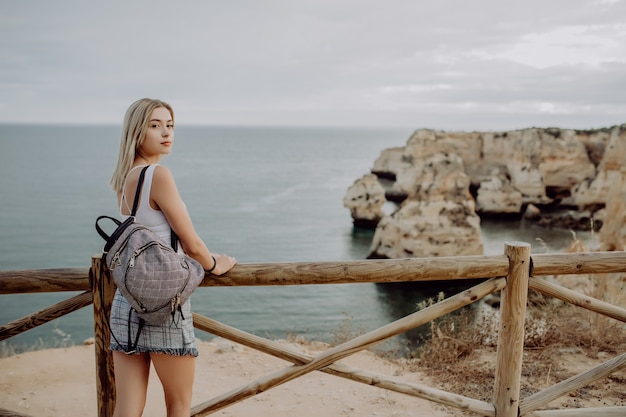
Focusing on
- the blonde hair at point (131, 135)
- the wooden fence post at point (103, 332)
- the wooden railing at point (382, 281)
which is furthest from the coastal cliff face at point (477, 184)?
the blonde hair at point (131, 135)

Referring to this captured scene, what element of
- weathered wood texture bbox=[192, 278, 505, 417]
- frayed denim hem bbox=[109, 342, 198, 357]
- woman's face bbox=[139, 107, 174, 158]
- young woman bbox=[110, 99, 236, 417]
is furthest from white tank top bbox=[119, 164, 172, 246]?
weathered wood texture bbox=[192, 278, 505, 417]

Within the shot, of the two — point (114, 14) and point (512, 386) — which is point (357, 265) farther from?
point (114, 14)

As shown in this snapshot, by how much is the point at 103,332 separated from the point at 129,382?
77cm

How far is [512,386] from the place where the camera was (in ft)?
11.5

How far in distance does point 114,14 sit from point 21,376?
222 feet

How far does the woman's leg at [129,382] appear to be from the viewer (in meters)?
2.46

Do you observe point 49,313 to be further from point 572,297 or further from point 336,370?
point 572,297

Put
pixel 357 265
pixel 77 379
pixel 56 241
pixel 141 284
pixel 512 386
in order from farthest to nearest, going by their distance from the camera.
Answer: pixel 56 241, pixel 77 379, pixel 512 386, pixel 357 265, pixel 141 284

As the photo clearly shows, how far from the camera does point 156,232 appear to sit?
7.79 ft

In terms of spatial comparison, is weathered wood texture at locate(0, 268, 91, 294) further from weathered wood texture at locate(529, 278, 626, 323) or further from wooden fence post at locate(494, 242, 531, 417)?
weathered wood texture at locate(529, 278, 626, 323)

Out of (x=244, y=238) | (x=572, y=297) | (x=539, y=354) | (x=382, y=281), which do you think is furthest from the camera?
(x=244, y=238)

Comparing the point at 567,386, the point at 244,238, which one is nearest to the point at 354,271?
the point at 567,386

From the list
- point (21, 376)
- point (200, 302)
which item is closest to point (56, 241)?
point (200, 302)

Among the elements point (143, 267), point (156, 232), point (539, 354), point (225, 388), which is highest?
point (156, 232)
